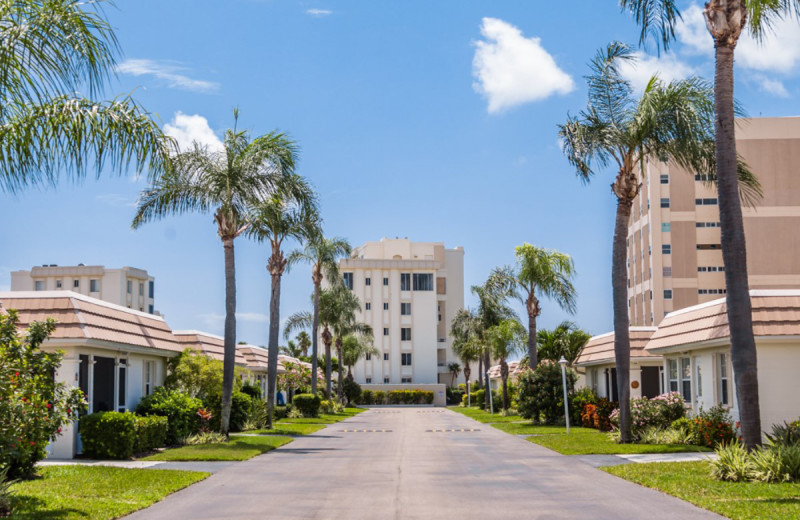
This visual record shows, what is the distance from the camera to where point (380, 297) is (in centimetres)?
9738

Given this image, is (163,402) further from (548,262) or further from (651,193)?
(651,193)

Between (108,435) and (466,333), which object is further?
(466,333)

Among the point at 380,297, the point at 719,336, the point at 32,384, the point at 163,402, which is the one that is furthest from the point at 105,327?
the point at 380,297

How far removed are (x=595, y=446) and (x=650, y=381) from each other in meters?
16.1

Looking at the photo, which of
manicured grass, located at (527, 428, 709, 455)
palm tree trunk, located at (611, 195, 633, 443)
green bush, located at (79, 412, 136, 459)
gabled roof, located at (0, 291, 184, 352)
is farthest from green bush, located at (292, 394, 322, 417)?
green bush, located at (79, 412, 136, 459)

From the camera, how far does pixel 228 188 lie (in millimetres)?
27016

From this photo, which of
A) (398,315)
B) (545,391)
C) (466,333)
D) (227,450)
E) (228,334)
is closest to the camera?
(227,450)

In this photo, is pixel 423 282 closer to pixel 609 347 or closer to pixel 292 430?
pixel 609 347

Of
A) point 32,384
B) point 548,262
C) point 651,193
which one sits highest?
point 651,193

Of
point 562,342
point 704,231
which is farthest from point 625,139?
point 704,231

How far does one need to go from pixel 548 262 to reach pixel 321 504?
2873 cm

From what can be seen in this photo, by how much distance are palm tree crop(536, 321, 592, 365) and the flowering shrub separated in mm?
37075

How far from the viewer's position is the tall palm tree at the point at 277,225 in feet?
94.6

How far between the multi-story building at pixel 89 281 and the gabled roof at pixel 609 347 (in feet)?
227
